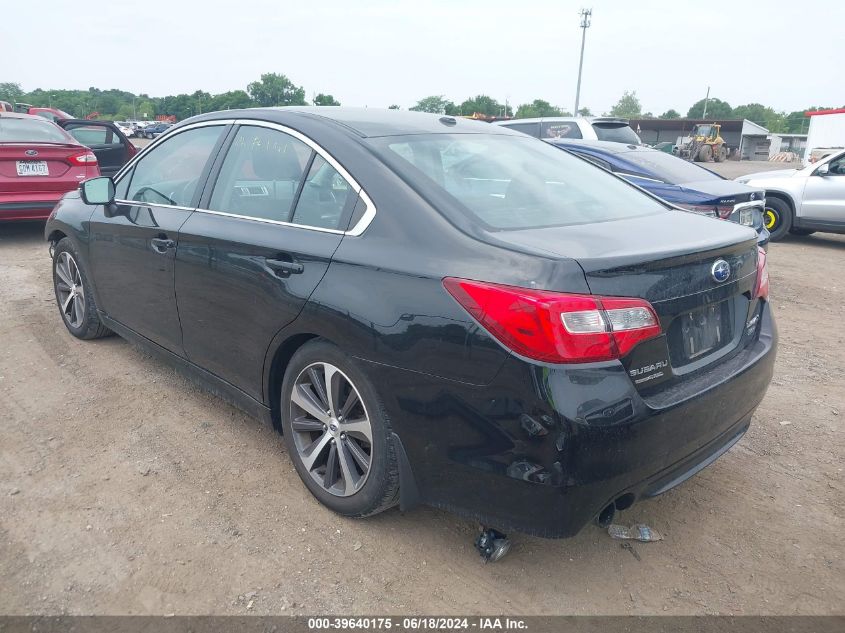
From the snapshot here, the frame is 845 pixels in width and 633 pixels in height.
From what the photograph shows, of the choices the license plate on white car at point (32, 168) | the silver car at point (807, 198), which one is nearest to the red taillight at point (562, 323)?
the license plate on white car at point (32, 168)

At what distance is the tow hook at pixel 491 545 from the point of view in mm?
2553

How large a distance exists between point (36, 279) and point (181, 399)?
3.73 metres

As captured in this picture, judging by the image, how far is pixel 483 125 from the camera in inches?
138

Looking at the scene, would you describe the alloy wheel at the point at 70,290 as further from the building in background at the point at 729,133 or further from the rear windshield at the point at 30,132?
the building in background at the point at 729,133

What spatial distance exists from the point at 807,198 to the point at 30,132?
1085 centimetres

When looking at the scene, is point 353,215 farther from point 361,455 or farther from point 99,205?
point 99,205

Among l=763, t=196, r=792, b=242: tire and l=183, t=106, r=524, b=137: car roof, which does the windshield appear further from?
l=183, t=106, r=524, b=137: car roof

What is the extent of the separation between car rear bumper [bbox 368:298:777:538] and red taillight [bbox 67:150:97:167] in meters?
7.59

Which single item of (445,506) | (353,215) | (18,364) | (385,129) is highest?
(385,129)

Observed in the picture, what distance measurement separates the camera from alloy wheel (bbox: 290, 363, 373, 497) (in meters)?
2.62

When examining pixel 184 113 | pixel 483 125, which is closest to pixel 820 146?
pixel 483 125

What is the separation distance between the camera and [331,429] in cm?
275

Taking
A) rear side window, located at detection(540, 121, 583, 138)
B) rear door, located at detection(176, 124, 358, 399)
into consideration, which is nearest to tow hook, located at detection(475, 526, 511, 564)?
rear door, located at detection(176, 124, 358, 399)

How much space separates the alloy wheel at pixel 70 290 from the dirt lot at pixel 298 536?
94cm
